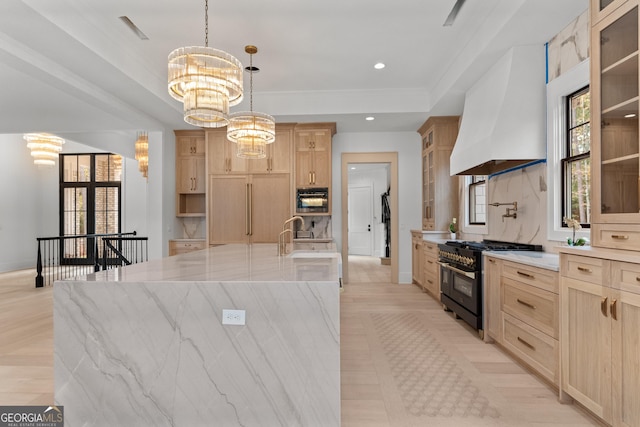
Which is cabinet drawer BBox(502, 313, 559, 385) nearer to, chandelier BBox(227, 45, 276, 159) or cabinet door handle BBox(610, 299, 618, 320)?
cabinet door handle BBox(610, 299, 618, 320)

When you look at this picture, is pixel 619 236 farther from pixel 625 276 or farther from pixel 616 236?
pixel 625 276

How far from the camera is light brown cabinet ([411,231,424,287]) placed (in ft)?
19.4

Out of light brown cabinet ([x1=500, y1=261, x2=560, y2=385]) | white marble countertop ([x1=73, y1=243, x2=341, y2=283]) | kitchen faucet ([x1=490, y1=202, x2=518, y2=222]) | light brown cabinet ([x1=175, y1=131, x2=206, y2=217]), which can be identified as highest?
light brown cabinet ([x1=175, y1=131, x2=206, y2=217])

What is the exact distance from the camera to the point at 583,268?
212cm

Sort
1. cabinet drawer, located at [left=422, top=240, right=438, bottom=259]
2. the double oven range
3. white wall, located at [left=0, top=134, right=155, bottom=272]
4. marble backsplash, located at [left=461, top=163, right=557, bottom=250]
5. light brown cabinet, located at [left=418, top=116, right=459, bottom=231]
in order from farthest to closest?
1. white wall, located at [left=0, top=134, right=155, bottom=272]
2. light brown cabinet, located at [left=418, top=116, right=459, bottom=231]
3. cabinet drawer, located at [left=422, top=240, right=438, bottom=259]
4. the double oven range
5. marble backsplash, located at [left=461, top=163, right=557, bottom=250]

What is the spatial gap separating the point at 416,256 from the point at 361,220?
16.8 ft

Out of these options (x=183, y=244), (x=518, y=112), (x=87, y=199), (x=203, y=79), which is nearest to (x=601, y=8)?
(x=518, y=112)

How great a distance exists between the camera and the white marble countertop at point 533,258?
2.49m

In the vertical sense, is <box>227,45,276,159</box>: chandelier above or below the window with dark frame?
above

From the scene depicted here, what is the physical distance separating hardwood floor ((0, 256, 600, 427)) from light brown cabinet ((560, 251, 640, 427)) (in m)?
0.27

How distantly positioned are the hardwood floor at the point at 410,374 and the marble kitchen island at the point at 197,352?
0.65 metres

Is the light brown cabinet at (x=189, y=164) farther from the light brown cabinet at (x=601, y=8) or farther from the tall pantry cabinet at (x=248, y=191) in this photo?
the light brown cabinet at (x=601, y=8)

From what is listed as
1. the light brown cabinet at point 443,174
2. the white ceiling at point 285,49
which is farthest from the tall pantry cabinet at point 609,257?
the light brown cabinet at point 443,174

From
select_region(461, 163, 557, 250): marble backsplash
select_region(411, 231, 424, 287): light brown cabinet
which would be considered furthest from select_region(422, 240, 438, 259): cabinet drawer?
select_region(461, 163, 557, 250): marble backsplash
